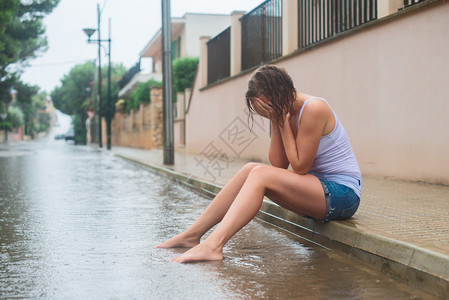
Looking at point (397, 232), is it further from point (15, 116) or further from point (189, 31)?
point (15, 116)

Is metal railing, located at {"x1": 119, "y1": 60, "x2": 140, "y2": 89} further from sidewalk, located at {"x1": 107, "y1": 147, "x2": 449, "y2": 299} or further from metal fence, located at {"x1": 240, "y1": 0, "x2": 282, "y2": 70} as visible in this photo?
sidewalk, located at {"x1": 107, "y1": 147, "x2": 449, "y2": 299}

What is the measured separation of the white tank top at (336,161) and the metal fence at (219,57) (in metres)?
13.4

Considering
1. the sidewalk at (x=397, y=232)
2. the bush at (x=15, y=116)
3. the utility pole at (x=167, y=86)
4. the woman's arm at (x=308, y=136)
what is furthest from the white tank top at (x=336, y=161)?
the bush at (x=15, y=116)

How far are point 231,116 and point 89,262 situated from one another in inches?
506

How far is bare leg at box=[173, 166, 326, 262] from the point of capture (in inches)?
145

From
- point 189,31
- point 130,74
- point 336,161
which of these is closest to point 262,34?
point 336,161

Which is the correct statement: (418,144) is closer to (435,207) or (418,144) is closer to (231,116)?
(435,207)

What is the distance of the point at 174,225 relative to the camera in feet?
17.9

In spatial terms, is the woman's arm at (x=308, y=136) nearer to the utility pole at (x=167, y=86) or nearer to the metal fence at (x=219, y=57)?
the utility pole at (x=167, y=86)

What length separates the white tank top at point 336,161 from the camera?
399cm

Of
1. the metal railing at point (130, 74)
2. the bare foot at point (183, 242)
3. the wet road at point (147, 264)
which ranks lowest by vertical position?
the wet road at point (147, 264)

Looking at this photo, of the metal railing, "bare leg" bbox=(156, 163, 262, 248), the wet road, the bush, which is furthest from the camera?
the bush

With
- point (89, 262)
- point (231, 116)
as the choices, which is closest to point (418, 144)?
point (89, 262)

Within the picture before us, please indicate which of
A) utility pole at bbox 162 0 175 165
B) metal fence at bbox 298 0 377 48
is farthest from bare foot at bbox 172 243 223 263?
utility pole at bbox 162 0 175 165
